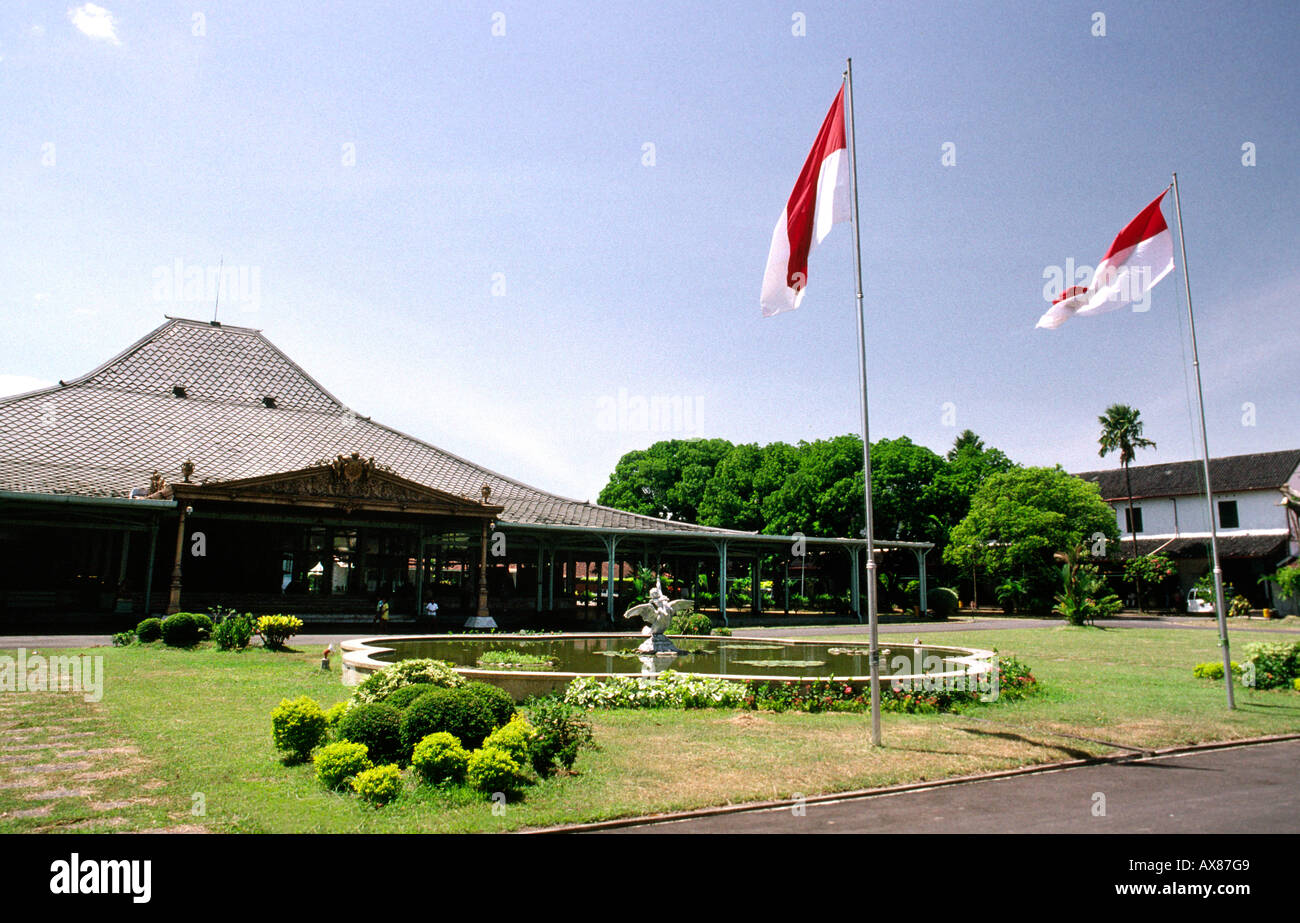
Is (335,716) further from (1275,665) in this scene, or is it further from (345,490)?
(345,490)

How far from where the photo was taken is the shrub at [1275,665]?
1491 centimetres

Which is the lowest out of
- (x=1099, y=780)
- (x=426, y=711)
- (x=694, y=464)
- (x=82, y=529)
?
(x=1099, y=780)

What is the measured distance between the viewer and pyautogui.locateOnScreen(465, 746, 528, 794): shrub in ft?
22.3

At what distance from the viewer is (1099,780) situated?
7.93m

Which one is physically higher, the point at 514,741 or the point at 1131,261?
the point at 1131,261

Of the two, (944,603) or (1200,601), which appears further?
(1200,601)

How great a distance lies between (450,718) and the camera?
7.69 m

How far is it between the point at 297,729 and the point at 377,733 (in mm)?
1049

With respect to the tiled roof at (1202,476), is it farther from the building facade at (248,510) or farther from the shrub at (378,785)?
the shrub at (378,785)

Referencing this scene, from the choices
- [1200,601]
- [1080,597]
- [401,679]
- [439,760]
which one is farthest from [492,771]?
[1200,601]

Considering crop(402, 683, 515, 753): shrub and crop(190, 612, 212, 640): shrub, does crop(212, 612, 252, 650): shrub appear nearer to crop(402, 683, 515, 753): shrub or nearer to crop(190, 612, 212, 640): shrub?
crop(190, 612, 212, 640): shrub
